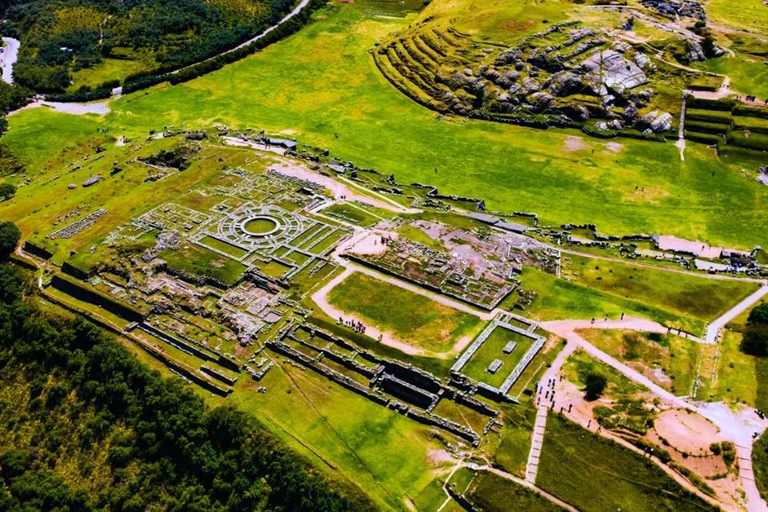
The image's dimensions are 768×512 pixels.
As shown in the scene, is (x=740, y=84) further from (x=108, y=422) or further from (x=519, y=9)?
(x=108, y=422)

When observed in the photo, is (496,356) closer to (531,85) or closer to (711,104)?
(531,85)

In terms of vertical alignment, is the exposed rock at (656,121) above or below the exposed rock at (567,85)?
below

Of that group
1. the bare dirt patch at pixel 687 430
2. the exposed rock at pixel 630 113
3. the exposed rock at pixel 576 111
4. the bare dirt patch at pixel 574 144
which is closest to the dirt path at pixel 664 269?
the bare dirt patch at pixel 687 430

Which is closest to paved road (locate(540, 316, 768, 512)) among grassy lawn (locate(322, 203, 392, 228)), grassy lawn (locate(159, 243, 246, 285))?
grassy lawn (locate(322, 203, 392, 228))

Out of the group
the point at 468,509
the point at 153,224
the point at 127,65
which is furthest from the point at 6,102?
the point at 468,509

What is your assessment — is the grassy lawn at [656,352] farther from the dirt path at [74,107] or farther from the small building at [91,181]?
the dirt path at [74,107]

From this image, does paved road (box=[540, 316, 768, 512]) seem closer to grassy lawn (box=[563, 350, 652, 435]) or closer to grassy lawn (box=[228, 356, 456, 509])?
grassy lawn (box=[563, 350, 652, 435])
